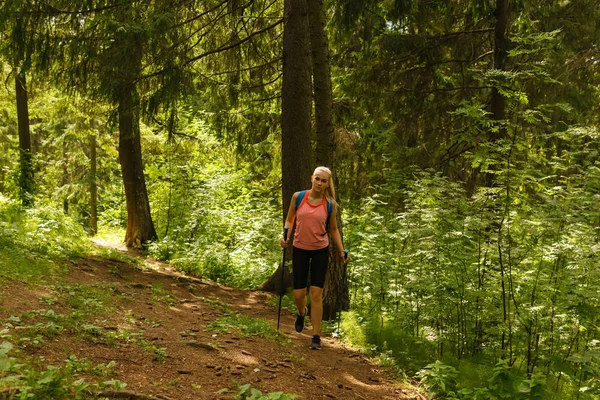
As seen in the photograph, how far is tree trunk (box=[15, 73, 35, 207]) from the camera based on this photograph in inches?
441

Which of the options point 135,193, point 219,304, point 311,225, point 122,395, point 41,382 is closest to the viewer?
point 41,382

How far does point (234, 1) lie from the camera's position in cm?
884

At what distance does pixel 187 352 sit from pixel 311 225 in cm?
206

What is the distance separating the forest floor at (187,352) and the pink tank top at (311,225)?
1.28 metres

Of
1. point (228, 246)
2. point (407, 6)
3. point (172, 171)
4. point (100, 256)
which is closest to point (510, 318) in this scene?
point (407, 6)

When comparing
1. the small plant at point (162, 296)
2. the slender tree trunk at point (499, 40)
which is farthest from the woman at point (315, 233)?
the slender tree trunk at point (499, 40)

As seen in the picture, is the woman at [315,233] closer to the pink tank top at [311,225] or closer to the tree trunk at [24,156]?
the pink tank top at [311,225]

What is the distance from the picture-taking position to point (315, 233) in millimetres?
5988

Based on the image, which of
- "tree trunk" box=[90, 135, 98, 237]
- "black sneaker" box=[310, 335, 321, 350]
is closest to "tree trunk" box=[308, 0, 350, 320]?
"black sneaker" box=[310, 335, 321, 350]

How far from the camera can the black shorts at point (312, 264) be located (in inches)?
239

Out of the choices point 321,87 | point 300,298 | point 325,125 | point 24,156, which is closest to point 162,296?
point 300,298

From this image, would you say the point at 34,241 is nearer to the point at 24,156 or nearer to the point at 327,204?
the point at 24,156

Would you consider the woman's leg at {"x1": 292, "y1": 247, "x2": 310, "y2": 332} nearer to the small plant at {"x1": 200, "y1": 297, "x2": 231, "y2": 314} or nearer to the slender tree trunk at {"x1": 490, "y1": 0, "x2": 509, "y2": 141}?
the small plant at {"x1": 200, "y1": 297, "x2": 231, "y2": 314}

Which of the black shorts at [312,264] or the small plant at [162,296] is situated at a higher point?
the black shorts at [312,264]
